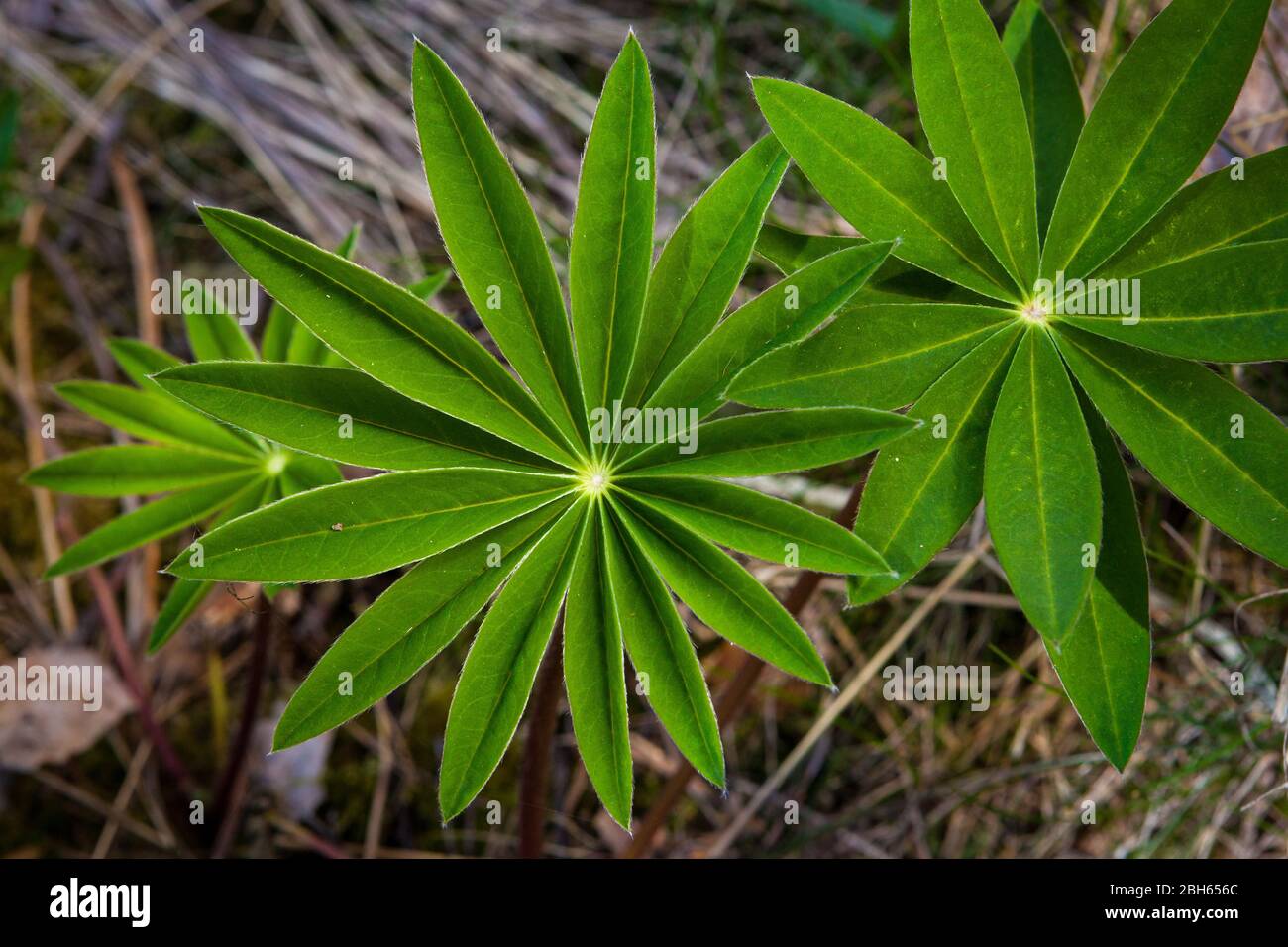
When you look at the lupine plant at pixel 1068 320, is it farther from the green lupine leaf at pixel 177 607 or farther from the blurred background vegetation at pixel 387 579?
the green lupine leaf at pixel 177 607

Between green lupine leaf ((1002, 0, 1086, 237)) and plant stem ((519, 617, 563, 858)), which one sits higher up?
green lupine leaf ((1002, 0, 1086, 237))

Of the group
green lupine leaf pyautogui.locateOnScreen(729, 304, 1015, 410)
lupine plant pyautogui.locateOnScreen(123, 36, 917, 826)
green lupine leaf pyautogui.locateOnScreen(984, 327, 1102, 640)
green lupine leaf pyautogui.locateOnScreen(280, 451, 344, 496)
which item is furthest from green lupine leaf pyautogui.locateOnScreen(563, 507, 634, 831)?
green lupine leaf pyautogui.locateOnScreen(984, 327, 1102, 640)

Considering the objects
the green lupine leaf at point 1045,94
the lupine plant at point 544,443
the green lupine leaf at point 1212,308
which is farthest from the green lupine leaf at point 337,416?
the green lupine leaf at point 1045,94

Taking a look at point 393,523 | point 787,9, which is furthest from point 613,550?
point 787,9

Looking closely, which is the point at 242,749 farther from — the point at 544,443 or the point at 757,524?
the point at 757,524

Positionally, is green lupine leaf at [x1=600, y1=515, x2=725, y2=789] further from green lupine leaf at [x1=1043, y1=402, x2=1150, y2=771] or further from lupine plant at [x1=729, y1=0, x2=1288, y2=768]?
green lupine leaf at [x1=1043, y1=402, x2=1150, y2=771]

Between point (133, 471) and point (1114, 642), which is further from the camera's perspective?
point (133, 471)

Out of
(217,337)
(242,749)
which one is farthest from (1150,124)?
(242,749)
